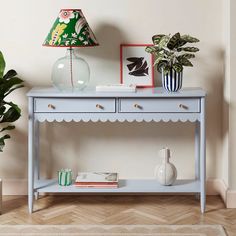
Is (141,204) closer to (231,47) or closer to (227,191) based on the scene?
(227,191)

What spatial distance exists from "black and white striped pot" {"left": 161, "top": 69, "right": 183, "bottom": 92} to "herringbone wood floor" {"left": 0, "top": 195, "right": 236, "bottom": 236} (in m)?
0.84

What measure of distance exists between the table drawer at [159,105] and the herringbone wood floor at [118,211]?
0.70 meters

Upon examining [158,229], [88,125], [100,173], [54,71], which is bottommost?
[158,229]

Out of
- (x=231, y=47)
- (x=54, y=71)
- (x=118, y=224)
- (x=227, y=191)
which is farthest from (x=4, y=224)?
(x=231, y=47)

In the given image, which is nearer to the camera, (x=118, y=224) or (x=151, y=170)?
(x=118, y=224)

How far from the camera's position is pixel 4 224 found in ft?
14.2

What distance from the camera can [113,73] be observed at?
486cm

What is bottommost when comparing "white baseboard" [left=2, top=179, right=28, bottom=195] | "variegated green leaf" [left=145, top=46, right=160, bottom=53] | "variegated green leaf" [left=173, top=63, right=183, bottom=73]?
"white baseboard" [left=2, top=179, right=28, bottom=195]

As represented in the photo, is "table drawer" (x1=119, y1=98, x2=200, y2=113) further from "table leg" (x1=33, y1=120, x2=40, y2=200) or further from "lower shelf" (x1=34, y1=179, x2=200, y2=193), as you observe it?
"table leg" (x1=33, y1=120, x2=40, y2=200)

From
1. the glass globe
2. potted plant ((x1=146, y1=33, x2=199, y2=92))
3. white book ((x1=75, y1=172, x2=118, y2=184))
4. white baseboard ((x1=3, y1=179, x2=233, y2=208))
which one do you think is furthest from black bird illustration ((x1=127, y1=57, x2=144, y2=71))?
white baseboard ((x1=3, y1=179, x2=233, y2=208))

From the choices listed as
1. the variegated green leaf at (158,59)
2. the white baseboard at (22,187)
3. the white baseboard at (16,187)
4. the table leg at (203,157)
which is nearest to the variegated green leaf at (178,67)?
the variegated green leaf at (158,59)

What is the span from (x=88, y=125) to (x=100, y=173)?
0.38 meters

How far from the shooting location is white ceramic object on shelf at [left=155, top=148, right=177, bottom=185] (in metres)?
4.62

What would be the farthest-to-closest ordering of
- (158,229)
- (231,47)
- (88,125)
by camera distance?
(88,125)
(231,47)
(158,229)
